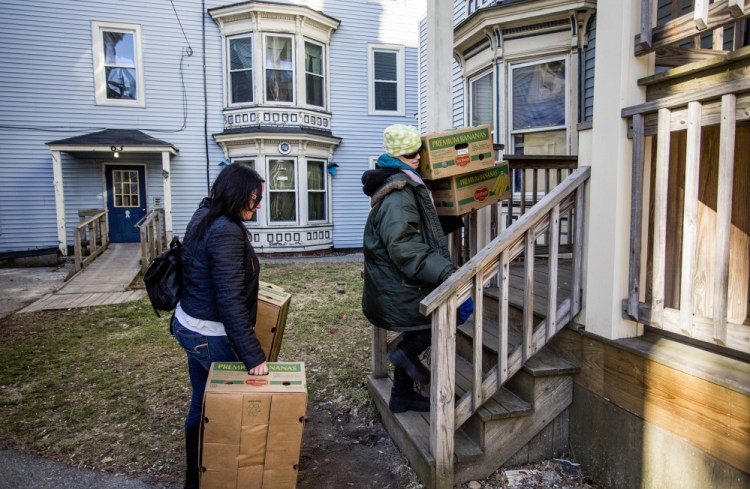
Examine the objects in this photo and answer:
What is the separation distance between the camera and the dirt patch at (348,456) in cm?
299

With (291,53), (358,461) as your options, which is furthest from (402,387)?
(291,53)

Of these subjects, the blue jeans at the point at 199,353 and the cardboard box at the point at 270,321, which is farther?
the cardboard box at the point at 270,321

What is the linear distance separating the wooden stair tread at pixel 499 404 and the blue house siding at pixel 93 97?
12519 millimetres

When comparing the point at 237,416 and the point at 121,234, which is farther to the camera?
the point at 121,234

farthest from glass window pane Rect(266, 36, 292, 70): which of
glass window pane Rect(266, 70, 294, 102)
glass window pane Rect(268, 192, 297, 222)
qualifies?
glass window pane Rect(268, 192, 297, 222)

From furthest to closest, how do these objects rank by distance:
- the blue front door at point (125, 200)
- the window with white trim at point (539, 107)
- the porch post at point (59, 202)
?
the blue front door at point (125, 200), the porch post at point (59, 202), the window with white trim at point (539, 107)

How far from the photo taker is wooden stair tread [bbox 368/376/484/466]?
9.15 ft

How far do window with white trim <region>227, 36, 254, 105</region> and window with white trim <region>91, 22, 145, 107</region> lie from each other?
8.01 feet

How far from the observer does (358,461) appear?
323cm

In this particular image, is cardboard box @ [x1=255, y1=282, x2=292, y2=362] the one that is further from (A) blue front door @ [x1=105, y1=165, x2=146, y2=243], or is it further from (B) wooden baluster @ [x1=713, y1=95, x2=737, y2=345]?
(A) blue front door @ [x1=105, y1=165, x2=146, y2=243]

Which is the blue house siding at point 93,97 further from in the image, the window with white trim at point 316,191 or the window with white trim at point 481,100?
the window with white trim at point 481,100

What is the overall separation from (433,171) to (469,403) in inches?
56.0

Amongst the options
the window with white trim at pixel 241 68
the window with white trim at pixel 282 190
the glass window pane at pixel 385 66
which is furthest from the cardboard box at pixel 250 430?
the glass window pane at pixel 385 66

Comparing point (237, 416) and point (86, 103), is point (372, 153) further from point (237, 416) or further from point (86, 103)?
point (237, 416)
